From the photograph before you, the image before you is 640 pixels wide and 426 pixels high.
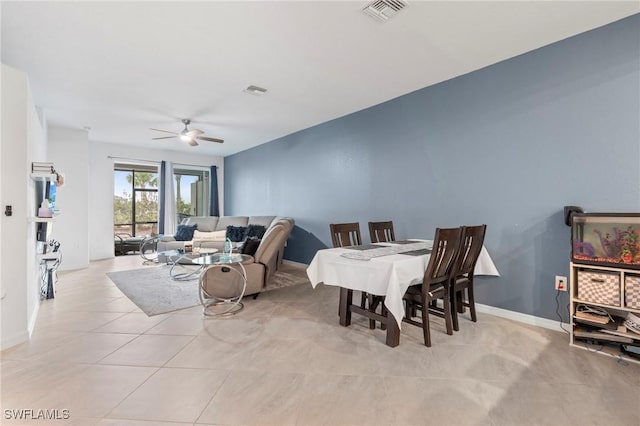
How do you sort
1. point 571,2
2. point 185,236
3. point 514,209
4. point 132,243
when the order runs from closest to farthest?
point 571,2 < point 514,209 < point 185,236 < point 132,243

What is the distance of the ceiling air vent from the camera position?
7.22 ft

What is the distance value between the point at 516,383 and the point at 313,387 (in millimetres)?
1309

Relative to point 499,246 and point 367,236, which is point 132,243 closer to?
point 367,236

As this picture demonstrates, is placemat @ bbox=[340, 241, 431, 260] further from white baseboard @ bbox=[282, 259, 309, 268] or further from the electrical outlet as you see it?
white baseboard @ bbox=[282, 259, 309, 268]

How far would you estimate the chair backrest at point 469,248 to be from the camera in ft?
8.55

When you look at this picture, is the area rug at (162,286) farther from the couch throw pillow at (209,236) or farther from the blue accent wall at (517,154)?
the blue accent wall at (517,154)

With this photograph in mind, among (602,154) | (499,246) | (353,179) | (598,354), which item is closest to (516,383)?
(598,354)

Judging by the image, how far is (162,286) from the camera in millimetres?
4316

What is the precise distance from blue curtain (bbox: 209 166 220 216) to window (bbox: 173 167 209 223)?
0.20 metres

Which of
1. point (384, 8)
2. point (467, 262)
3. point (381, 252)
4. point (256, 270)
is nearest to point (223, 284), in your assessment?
point (256, 270)

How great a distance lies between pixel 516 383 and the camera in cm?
192

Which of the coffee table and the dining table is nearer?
the dining table

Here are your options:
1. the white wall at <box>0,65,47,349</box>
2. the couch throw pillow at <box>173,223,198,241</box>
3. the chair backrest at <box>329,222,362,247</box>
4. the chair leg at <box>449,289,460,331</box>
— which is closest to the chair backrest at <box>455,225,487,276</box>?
the chair leg at <box>449,289,460,331</box>

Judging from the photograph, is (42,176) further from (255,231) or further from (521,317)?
(521,317)
